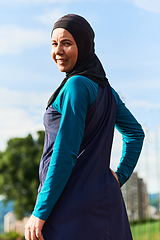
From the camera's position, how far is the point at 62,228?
61.3 inches

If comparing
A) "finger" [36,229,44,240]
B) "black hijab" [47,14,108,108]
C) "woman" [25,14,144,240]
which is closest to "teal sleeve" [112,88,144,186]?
"woman" [25,14,144,240]

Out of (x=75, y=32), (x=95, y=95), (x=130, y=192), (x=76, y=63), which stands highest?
(x=75, y=32)

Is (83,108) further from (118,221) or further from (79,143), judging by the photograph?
(118,221)

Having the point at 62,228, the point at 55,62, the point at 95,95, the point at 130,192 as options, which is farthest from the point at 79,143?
the point at 130,192

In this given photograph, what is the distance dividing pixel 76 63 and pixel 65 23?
0.20m

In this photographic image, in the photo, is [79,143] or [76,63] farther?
[76,63]

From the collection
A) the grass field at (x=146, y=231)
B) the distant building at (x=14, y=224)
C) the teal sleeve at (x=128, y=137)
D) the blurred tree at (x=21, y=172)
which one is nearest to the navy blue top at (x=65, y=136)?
the teal sleeve at (x=128, y=137)

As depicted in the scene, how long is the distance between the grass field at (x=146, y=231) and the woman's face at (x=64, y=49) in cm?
960

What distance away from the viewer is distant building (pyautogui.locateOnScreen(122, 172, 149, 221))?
11.8 metres

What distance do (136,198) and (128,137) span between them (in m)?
10.2

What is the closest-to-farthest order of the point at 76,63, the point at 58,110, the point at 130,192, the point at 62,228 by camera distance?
the point at 62,228 → the point at 58,110 → the point at 76,63 → the point at 130,192

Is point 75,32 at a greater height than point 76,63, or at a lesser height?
greater

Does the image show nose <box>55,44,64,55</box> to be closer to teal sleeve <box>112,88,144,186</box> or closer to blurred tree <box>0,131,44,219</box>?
teal sleeve <box>112,88,144,186</box>

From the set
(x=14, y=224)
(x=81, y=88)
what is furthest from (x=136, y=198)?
(x=14, y=224)
